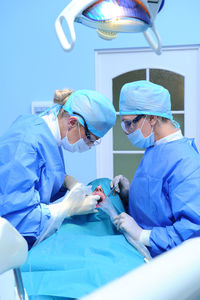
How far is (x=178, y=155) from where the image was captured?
1426 millimetres

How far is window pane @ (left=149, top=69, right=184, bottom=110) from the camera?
3023 millimetres

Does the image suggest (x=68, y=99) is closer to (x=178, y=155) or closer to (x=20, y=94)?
(x=178, y=155)

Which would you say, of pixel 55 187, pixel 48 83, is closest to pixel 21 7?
pixel 48 83

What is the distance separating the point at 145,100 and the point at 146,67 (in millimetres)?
1593

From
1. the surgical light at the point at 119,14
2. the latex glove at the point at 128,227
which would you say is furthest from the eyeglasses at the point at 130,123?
the surgical light at the point at 119,14

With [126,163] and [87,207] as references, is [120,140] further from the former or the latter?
[87,207]

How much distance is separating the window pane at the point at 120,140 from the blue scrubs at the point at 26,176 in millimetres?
1699

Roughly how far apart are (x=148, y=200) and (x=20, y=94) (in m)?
2.14

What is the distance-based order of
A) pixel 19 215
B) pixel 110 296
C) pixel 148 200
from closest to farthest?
pixel 110 296, pixel 19 215, pixel 148 200

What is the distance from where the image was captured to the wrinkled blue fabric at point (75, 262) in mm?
963

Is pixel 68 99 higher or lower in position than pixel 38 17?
lower

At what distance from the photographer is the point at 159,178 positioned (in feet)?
4.67

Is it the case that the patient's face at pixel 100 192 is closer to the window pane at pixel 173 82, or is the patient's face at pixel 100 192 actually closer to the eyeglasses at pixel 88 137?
the eyeglasses at pixel 88 137

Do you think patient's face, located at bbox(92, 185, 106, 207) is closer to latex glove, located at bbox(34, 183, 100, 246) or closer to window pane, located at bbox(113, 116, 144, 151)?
latex glove, located at bbox(34, 183, 100, 246)
